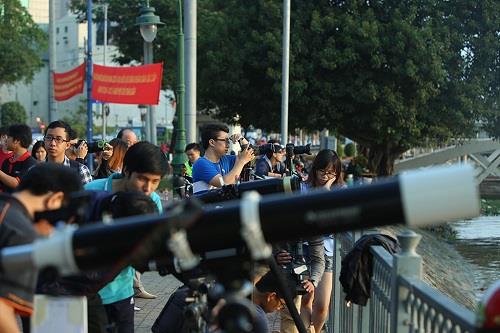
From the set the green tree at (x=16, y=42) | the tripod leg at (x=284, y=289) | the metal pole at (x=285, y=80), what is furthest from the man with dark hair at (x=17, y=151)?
the green tree at (x=16, y=42)

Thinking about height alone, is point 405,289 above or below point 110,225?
below

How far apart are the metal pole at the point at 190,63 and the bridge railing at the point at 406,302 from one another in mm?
8729

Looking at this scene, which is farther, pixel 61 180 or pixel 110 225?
pixel 61 180

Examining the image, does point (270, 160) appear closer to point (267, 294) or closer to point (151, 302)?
point (151, 302)

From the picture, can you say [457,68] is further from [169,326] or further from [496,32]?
[169,326]

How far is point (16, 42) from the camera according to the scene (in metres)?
54.8

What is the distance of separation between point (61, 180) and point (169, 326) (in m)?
Answer: 1.75

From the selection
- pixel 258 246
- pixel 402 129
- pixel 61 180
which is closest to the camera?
pixel 258 246

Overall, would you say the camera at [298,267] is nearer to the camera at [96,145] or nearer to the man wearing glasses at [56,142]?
the man wearing glasses at [56,142]

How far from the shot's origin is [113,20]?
41688 millimetres

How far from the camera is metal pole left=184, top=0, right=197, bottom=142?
44.8ft

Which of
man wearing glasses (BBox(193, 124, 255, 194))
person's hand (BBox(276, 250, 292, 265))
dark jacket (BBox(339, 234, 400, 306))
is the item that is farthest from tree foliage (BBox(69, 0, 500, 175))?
dark jacket (BBox(339, 234, 400, 306))

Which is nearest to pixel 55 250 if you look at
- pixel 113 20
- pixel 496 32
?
pixel 496 32

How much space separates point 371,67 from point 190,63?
1567 cm
